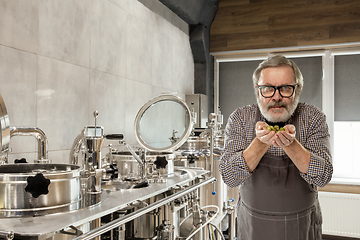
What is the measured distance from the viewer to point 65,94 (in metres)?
2.18

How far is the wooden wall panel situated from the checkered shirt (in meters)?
3.17

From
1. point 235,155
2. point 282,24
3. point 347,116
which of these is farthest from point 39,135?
point 347,116

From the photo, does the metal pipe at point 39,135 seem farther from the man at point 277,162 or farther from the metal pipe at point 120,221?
the man at point 277,162

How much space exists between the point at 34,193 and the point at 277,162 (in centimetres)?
108

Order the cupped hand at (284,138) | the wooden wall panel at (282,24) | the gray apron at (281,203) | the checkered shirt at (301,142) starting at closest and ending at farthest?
the cupped hand at (284,138)
the checkered shirt at (301,142)
the gray apron at (281,203)
the wooden wall panel at (282,24)

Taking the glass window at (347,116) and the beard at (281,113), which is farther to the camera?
the glass window at (347,116)

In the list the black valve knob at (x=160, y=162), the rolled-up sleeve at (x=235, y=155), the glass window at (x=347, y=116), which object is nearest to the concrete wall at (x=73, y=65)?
the black valve knob at (x=160, y=162)

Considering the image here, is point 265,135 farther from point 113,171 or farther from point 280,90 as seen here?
point 113,171

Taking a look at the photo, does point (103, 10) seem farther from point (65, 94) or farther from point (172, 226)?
point (172, 226)

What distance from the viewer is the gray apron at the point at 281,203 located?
5.19 feet

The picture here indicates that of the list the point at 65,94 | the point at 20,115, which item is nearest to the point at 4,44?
the point at 20,115

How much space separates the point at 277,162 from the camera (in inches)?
A: 63.3

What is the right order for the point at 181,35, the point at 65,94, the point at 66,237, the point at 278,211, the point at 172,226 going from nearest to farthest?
the point at 66,237 → the point at 278,211 → the point at 172,226 → the point at 65,94 → the point at 181,35

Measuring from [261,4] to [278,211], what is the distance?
146 inches
